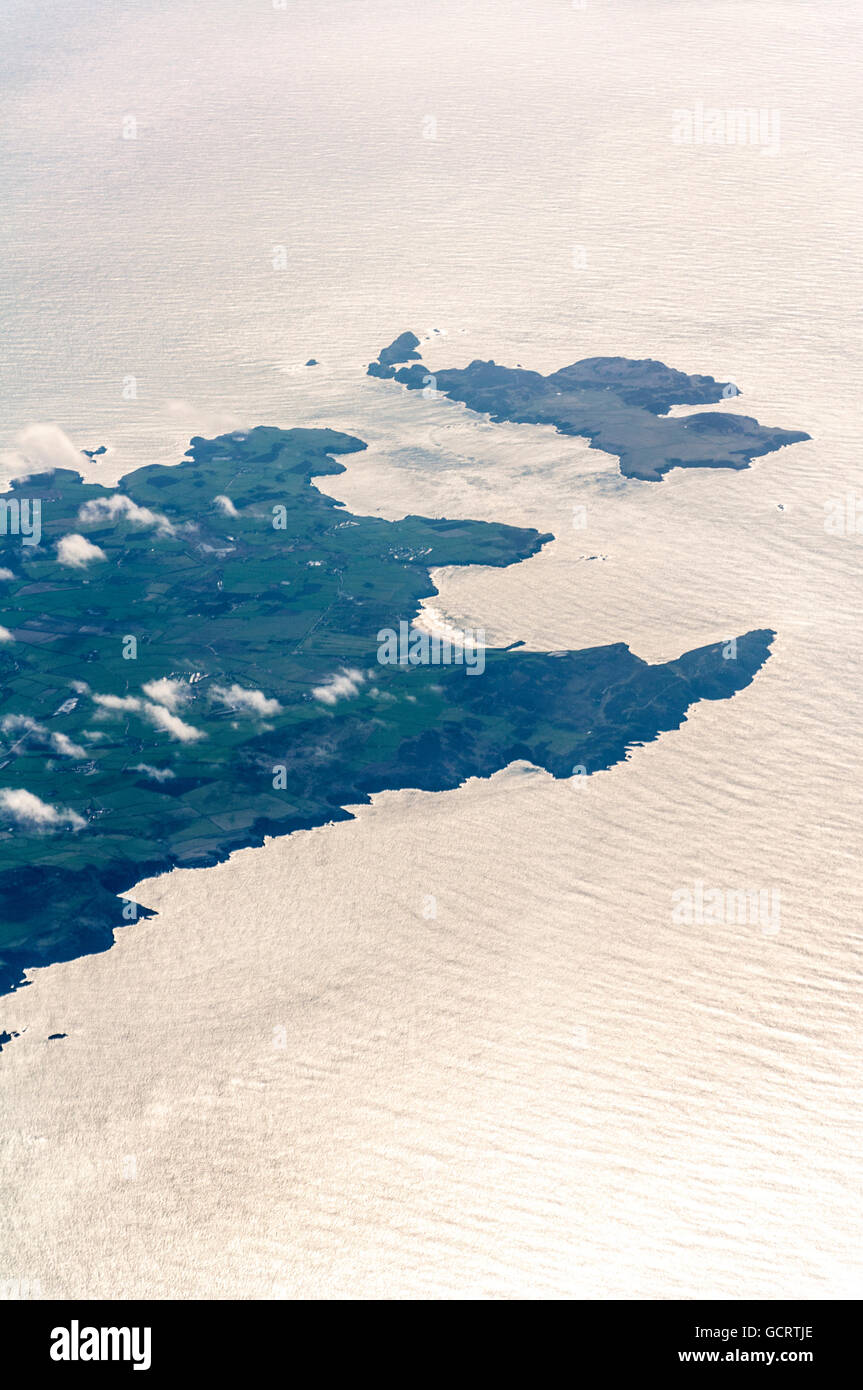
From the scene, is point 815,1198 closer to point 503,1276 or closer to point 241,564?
point 503,1276

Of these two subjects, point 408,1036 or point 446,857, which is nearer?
point 408,1036

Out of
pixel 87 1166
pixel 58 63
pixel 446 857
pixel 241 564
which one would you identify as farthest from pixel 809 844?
pixel 58 63
